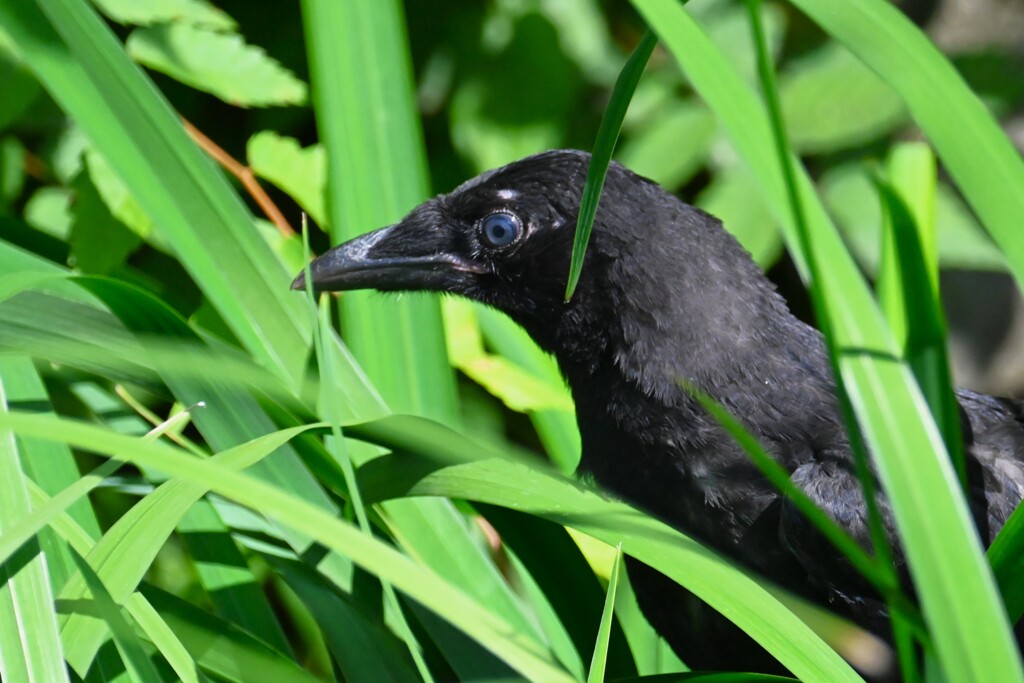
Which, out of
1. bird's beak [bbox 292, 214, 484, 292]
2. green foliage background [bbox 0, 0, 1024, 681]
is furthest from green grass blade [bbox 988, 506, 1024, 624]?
bird's beak [bbox 292, 214, 484, 292]

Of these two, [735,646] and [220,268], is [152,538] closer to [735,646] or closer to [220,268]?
[220,268]

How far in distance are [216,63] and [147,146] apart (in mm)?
612

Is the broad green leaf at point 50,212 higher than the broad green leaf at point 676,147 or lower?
lower

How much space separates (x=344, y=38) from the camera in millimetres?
1642

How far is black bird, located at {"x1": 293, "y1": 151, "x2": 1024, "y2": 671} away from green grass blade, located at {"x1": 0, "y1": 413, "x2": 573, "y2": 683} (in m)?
0.76

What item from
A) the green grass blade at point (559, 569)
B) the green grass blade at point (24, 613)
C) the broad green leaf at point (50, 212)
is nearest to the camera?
the green grass blade at point (24, 613)

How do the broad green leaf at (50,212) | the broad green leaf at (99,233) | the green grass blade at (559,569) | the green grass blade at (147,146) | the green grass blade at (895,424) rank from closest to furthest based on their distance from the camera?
the green grass blade at (895,424) < the green grass blade at (147,146) < the green grass blade at (559,569) < the broad green leaf at (99,233) < the broad green leaf at (50,212)

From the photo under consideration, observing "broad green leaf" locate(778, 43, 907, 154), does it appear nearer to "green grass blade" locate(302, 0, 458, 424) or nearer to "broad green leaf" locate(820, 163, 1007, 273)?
"broad green leaf" locate(820, 163, 1007, 273)

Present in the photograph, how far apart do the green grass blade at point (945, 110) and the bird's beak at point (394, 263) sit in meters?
0.95

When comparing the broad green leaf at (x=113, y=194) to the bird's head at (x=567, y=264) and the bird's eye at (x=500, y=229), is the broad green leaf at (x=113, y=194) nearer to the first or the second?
the bird's head at (x=567, y=264)

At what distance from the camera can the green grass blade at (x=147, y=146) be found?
1.27m

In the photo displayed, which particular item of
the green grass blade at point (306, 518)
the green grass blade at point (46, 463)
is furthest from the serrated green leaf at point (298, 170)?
the green grass blade at point (306, 518)

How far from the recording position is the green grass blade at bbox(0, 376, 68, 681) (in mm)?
1019

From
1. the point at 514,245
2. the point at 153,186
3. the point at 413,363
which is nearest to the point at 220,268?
the point at 153,186
